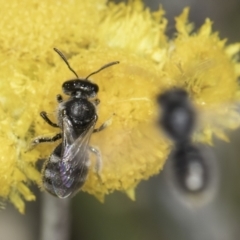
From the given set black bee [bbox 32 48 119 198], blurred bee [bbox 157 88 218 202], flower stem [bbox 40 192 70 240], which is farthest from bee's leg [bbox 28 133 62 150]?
flower stem [bbox 40 192 70 240]

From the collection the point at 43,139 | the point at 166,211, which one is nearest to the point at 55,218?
the point at 166,211

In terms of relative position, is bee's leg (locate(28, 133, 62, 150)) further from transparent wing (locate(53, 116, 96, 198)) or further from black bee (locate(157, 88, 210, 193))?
black bee (locate(157, 88, 210, 193))

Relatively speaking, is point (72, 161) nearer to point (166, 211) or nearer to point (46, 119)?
point (46, 119)

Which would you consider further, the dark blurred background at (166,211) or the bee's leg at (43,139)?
the dark blurred background at (166,211)

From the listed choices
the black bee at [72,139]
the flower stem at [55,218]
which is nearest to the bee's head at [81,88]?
the black bee at [72,139]

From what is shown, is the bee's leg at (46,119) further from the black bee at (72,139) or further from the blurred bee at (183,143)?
the blurred bee at (183,143)

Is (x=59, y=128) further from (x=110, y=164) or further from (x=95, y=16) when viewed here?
(x=95, y=16)
